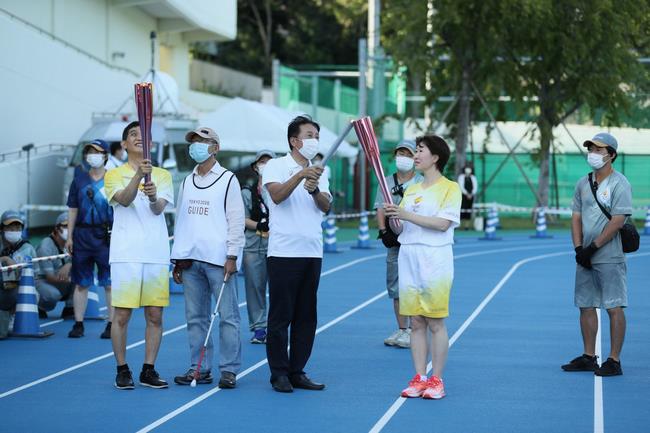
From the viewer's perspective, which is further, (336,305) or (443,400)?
(336,305)

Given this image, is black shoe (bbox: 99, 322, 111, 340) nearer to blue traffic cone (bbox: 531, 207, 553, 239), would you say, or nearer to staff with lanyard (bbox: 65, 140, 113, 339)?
staff with lanyard (bbox: 65, 140, 113, 339)

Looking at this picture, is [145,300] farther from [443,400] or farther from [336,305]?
[336,305]

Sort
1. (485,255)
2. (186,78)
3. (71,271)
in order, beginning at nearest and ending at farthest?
1. (71,271)
2. (485,255)
3. (186,78)

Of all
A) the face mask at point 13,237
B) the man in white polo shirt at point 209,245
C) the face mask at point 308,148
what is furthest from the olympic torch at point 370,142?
the face mask at point 13,237

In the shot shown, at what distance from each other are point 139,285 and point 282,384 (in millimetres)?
1426

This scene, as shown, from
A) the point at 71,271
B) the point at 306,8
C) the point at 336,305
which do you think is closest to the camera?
the point at 71,271

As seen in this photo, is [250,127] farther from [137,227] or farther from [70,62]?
[137,227]

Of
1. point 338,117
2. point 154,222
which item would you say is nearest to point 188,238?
point 154,222

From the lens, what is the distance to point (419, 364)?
10.5m

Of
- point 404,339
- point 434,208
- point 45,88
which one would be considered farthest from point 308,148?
point 45,88

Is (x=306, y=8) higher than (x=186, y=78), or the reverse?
(x=306, y=8)

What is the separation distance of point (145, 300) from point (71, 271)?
12.7 feet

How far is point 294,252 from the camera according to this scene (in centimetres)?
1061

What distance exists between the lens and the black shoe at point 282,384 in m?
10.7
